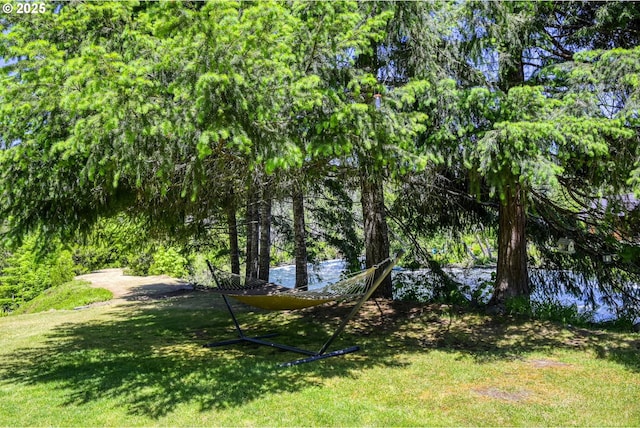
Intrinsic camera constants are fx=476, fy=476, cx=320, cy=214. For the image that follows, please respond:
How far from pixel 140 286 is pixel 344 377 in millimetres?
11044

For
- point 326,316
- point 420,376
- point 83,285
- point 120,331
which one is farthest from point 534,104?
point 83,285

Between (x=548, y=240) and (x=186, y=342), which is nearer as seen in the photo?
(x=186, y=342)

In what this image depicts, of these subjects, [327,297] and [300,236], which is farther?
[300,236]

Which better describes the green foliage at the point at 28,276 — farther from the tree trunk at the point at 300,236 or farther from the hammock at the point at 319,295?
the hammock at the point at 319,295

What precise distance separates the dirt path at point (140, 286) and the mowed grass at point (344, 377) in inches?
188

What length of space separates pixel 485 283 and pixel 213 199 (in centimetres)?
473

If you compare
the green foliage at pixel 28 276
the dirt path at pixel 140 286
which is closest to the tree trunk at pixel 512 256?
the dirt path at pixel 140 286

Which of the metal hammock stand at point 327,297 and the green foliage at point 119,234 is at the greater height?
the green foliage at point 119,234

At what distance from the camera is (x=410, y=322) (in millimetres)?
7137

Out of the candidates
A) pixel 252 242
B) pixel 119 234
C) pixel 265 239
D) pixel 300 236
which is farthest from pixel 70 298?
pixel 300 236

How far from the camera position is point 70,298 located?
1241 centimetres

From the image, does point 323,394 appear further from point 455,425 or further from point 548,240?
point 548,240

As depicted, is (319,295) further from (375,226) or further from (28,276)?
(28,276)

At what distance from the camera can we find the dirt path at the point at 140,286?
12.5m
